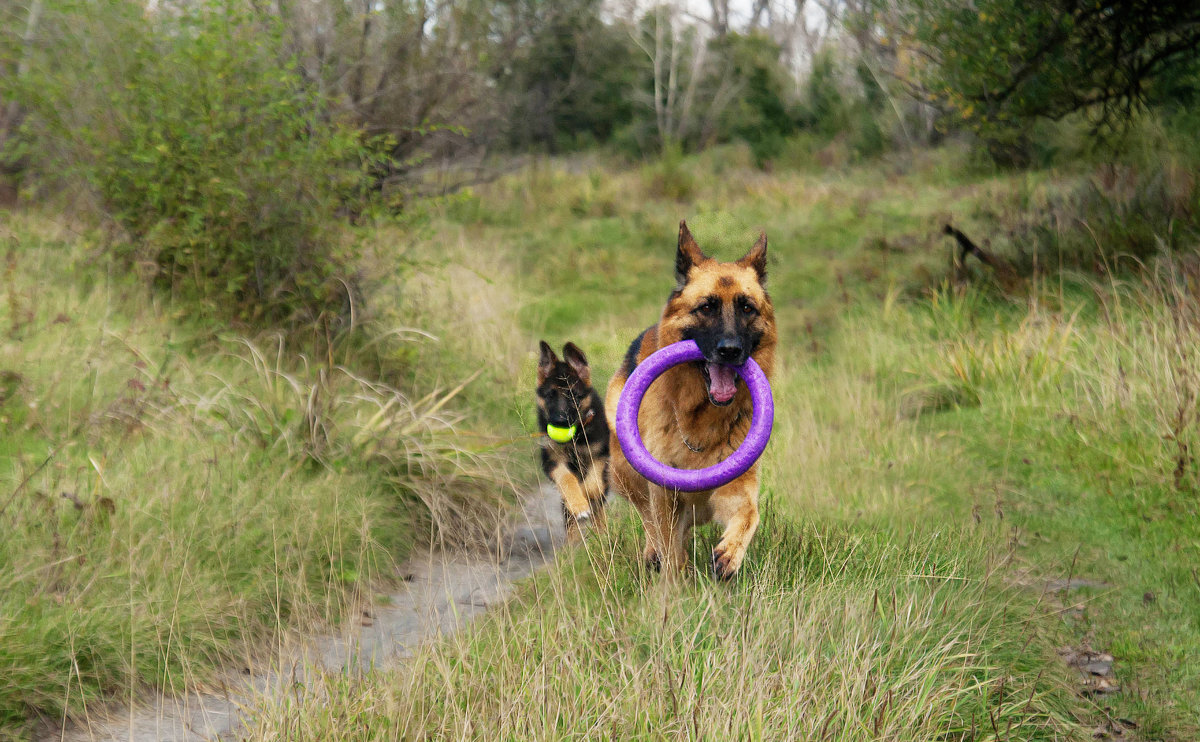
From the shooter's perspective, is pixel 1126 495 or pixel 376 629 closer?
pixel 376 629

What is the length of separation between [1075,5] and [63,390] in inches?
368

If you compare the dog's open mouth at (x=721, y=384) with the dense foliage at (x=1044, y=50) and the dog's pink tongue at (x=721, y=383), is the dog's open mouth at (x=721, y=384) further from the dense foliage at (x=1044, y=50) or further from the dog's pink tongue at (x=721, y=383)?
the dense foliage at (x=1044, y=50)

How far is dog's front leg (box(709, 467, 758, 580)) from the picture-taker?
4.14 meters

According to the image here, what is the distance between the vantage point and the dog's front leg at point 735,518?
13.6ft

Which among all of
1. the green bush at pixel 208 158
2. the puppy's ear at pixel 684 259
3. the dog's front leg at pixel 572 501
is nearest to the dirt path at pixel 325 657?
the dog's front leg at pixel 572 501

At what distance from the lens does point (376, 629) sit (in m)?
5.02

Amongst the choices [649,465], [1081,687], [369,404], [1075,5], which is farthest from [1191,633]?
[1075,5]

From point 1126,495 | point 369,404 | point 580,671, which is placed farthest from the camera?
point 369,404

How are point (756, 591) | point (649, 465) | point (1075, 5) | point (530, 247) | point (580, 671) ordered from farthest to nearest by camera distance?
point (530, 247) → point (1075, 5) → point (649, 465) → point (756, 591) → point (580, 671)

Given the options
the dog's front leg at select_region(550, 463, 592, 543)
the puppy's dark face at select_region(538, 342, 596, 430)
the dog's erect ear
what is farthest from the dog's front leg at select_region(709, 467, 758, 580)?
the puppy's dark face at select_region(538, 342, 596, 430)

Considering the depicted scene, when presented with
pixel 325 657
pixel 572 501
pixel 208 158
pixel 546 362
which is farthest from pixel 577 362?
pixel 208 158

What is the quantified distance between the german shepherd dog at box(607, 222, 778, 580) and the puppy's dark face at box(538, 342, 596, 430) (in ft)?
4.18

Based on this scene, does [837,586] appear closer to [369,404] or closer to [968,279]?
[369,404]

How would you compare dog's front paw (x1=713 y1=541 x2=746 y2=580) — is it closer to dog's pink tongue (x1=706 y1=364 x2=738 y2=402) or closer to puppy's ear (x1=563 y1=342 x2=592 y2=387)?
dog's pink tongue (x1=706 y1=364 x2=738 y2=402)
